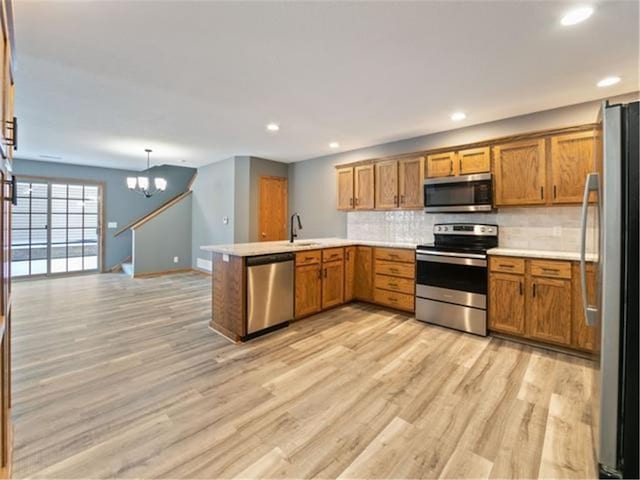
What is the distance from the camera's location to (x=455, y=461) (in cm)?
164

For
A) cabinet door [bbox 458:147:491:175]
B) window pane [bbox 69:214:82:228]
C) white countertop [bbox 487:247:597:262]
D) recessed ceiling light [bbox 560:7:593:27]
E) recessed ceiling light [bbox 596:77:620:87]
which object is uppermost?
recessed ceiling light [bbox 596:77:620:87]

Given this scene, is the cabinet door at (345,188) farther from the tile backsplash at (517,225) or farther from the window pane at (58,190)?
the window pane at (58,190)

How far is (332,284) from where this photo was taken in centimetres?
422

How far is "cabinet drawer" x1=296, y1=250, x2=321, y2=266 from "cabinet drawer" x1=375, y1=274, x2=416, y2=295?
98 centimetres

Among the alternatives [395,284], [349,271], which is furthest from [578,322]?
[349,271]

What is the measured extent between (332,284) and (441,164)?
2.17m

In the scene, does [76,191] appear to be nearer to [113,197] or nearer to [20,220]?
[113,197]

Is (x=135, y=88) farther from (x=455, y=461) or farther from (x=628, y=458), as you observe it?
(x=628, y=458)

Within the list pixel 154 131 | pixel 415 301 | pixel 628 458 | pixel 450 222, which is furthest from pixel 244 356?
pixel 154 131

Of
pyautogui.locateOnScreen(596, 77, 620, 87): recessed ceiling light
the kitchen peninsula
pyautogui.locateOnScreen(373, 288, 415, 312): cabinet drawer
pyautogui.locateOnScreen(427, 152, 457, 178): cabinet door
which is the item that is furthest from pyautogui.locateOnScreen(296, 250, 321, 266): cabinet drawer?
pyautogui.locateOnScreen(596, 77, 620, 87): recessed ceiling light

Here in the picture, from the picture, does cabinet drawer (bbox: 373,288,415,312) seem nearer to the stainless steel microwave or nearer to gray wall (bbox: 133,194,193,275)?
the stainless steel microwave

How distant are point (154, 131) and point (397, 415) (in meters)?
4.65

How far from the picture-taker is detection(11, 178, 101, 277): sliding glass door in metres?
6.26

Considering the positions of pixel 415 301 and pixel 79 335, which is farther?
pixel 415 301
